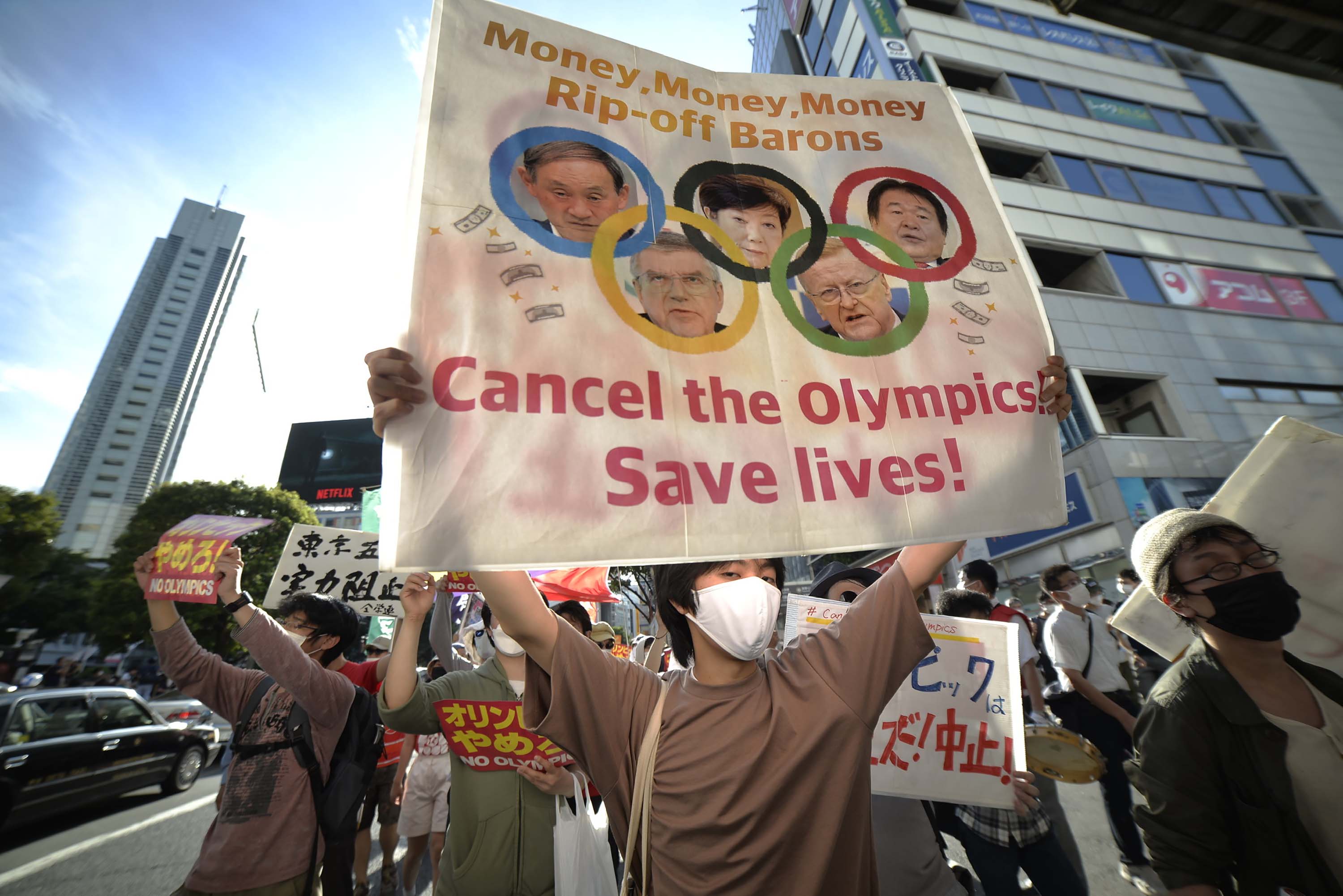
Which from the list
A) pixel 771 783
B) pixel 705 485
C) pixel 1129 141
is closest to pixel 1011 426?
pixel 705 485

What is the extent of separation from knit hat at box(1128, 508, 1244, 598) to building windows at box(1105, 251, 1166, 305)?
1756cm

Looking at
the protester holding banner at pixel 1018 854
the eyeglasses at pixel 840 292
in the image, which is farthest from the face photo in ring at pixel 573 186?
the protester holding banner at pixel 1018 854

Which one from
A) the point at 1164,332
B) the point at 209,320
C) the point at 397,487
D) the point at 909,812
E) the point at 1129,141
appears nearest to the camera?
the point at 397,487

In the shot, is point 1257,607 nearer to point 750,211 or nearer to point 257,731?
point 750,211

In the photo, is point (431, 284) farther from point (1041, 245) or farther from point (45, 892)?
point (1041, 245)

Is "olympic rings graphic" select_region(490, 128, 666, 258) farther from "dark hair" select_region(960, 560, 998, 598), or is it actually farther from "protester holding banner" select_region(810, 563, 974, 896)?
"dark hair" select_region(960, 560, 998, 598)

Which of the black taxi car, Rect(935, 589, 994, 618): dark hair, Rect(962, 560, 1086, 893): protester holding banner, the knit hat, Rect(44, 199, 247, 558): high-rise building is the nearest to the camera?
the knit hat

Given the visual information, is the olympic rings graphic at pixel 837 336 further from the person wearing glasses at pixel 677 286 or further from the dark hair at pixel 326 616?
the dark hair at pixel 326 616

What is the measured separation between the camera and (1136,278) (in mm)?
15953

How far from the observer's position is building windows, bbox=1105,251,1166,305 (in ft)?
51.6

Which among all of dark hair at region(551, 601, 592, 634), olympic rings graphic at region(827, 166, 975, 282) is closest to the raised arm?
olympic rings graphic at region(827, 166, 975, 282)

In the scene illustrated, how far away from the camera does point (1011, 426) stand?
61.3 inches

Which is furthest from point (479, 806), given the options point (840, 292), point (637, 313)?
point (840, 292)

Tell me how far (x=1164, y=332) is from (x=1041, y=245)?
12.2 feet
